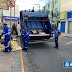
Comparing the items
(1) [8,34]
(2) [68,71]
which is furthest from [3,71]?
(1) [8,34]

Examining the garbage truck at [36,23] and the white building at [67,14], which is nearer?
the garbage truck at [36,23]

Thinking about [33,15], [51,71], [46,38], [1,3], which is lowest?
[51,71]

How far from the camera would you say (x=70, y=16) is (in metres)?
24.3

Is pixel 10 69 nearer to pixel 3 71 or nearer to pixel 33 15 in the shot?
pixel 3 71

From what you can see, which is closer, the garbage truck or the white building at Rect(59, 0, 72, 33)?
the garbage truck

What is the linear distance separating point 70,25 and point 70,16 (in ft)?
6.44

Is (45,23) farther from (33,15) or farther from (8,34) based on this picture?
(8,34)

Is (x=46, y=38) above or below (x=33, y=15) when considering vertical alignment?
below

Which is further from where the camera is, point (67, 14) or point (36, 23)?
point (67, 14)

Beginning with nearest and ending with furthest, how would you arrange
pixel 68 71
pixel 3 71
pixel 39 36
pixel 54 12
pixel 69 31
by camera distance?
pixel 3 71 < pixel 68 71 < pixel 39 36 < pixel 69 31 < pixel 54 12

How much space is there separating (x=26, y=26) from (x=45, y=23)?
5.46ft

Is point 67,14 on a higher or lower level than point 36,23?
higher

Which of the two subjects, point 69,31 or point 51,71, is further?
point 69,31

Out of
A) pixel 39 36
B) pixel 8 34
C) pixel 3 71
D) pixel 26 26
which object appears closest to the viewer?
pixel 3 71
